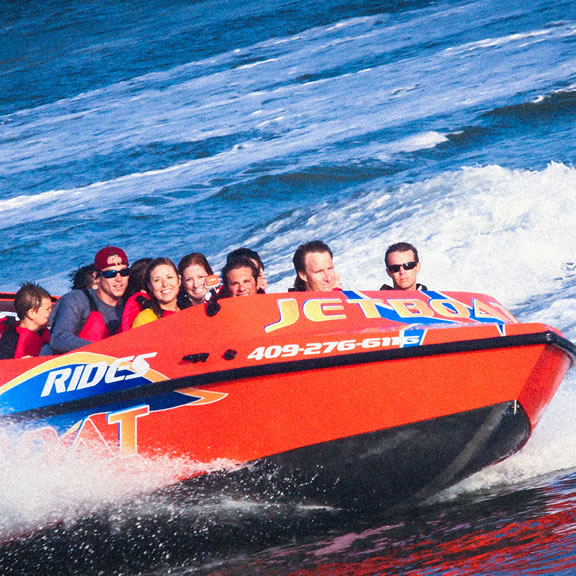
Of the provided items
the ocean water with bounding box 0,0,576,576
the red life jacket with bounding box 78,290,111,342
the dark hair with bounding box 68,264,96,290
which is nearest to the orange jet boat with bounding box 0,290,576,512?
the ocean water with bounding box 0,0,576,576

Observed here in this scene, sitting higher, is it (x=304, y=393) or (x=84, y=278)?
(x=84, y=278)

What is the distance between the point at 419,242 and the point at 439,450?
615 centimetres

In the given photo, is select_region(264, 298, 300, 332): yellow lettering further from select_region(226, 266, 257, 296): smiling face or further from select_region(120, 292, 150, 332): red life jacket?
select_region(120, 292, 150, 332): red life jacket

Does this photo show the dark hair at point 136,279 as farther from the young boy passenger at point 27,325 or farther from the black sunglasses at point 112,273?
the young boy passenger at point 27,325

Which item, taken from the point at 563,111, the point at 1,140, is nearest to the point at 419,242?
the point at 563,111

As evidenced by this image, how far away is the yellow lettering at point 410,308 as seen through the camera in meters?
4.10

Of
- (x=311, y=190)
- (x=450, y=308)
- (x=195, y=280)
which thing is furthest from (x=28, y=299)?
(x=311, y=190)

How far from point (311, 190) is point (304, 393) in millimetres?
9673

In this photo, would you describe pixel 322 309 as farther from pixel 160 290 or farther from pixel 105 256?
pixel 105 256

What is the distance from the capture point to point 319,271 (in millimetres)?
4441

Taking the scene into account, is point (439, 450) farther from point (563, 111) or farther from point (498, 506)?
point (563, 111)

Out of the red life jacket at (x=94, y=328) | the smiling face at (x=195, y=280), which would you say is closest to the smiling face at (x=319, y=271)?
the smiling face at (x=195, y=280)

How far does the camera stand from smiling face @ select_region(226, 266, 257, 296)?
430 cm

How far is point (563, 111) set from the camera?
1395cm
